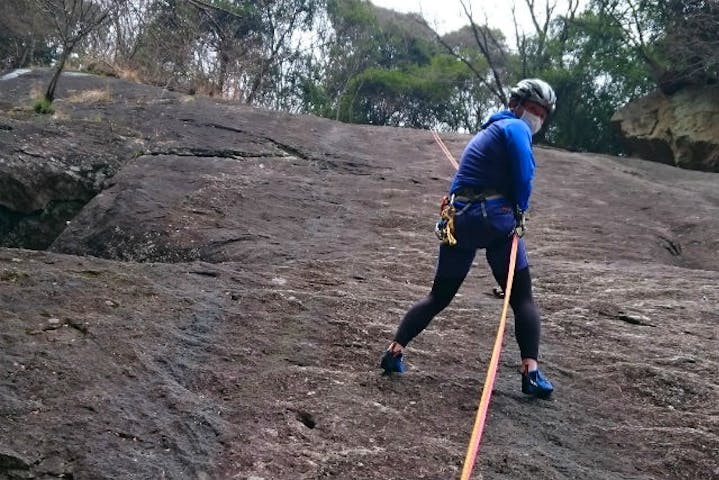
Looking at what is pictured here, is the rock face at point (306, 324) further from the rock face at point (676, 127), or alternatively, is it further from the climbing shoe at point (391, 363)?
the rock face at point (676, 127)

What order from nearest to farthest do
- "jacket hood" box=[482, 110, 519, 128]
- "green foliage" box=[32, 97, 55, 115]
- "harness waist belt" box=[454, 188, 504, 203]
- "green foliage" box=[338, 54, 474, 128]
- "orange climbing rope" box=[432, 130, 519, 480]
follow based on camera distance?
"orange climbing rope" box=[432, 130, 519, 480]
"harness waist belt" box=[454, 188, 504, 203]
"jacket hood" box=[482, 110, 519, 128]
"green foliage" box=[32, 97, 55, 115]
"green foliage" box=[338, 54, 474, 128]

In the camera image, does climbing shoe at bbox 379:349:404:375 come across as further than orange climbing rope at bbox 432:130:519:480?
Yes

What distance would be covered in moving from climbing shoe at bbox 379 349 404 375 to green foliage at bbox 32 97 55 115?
21.5ft

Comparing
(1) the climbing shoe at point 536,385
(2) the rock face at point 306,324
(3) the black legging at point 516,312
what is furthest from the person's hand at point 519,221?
(2) the rock face at point 306,324

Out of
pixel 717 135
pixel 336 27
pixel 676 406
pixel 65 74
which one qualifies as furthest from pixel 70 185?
pixel 336 27

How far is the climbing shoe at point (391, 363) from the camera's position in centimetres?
407

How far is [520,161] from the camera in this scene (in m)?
3.89

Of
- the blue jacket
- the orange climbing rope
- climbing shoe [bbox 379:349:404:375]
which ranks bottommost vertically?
climbing shoe [bbox 379:349:404:375]

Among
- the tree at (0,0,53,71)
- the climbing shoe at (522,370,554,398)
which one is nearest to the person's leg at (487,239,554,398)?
the climbing shoe at (522,370,554,398)

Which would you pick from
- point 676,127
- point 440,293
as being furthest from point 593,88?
point 440,293

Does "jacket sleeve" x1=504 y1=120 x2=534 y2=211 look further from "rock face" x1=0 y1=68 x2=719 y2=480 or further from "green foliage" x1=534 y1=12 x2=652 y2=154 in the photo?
"green foliage" x1=534 y1=12 x2=652 y2=154

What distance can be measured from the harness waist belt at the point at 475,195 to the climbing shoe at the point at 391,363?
930 millimetres

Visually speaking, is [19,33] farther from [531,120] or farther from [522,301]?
[522,301]

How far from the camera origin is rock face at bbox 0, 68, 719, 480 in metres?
3.36
